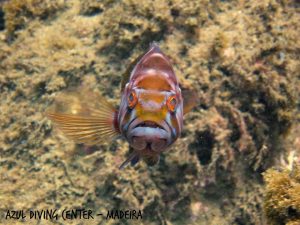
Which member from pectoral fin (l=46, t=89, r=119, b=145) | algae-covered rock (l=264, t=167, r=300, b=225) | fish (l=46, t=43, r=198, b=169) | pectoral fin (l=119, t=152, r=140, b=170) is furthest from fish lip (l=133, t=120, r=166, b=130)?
algae-covered rock (l=264, t=167, r=300, b=225)

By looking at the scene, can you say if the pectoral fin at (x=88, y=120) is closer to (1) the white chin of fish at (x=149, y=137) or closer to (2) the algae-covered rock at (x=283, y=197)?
(1) the white chin of fish at (x=149, y=137)

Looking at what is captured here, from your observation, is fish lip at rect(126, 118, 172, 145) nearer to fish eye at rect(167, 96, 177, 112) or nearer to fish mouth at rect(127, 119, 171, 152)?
fish mouth at rect(127, 119, 171, 152)

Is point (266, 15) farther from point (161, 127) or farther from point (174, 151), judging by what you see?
point (161, 127)

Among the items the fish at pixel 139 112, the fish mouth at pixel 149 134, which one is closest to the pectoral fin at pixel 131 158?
the fish at pixel 139 112

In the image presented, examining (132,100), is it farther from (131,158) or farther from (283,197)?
(283,197)

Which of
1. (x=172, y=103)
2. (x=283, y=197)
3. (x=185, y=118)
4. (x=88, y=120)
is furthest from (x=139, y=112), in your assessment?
(x=185, y=118)

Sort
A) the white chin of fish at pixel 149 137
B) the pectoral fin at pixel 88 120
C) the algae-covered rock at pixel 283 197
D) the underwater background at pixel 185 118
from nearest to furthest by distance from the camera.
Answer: the white chin of fish at pixel 149 137 < the algae-covered rock at pixel 283 197 < the pectoral fin at pixel 88 120 < the underwater background at pixel 185 118

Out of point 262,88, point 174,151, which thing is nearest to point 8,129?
point 174,151
